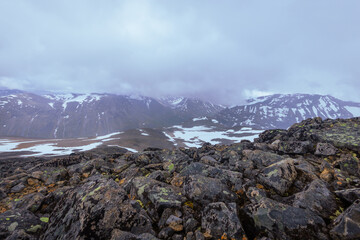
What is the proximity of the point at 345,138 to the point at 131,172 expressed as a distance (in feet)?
47.9

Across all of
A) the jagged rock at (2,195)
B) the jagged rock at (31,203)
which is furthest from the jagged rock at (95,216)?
the jagged rock at (2,195)

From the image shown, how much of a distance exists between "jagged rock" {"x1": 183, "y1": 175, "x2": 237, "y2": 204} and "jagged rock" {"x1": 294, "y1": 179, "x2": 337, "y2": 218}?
7.03 feet

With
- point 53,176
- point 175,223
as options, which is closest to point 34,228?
point 175,223

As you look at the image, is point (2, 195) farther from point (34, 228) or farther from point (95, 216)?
point (95, 216)

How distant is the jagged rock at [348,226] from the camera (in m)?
3.66

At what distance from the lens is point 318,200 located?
16.8 feet

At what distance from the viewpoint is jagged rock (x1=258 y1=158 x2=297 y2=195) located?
641 centimetres

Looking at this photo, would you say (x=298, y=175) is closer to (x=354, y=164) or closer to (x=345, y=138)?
(x=354, y=164)

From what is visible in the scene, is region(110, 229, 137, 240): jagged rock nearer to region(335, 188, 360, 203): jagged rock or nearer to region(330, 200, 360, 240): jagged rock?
region(330, 200, 360, 240): jagged rock

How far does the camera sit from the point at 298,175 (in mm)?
7051

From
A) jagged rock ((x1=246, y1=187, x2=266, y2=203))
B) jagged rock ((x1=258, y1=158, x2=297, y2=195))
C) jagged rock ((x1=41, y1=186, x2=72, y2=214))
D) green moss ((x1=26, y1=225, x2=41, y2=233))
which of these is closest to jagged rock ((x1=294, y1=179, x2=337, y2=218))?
jagged rock ((x1=258, y1=158, x2=297, y2=195))

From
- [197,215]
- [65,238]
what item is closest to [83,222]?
[65,238]

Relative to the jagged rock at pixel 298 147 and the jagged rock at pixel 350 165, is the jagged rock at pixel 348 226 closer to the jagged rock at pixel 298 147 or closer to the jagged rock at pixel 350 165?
the jagged rock at pixel 350 165

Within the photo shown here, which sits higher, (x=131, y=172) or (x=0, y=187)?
(x=131, y=172)
